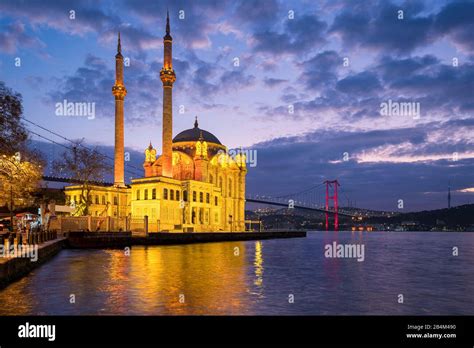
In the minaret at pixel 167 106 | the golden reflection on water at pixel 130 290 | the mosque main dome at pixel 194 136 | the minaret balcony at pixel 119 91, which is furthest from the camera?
the mosque main dome at pixel 194 136

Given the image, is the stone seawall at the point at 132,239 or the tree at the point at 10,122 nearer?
the tree at the point at 10,122

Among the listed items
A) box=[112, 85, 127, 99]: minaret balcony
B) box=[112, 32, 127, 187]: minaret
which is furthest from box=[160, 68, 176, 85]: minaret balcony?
box=[112, 32, 127, 187]: minaret

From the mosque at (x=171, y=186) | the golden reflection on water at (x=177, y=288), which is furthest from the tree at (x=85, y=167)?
the golden reflection on water at (x=177, y=288)

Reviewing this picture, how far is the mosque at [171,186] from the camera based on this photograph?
6166 centimetres

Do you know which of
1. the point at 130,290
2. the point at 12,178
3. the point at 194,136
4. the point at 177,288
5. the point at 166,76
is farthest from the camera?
the point at 194,136

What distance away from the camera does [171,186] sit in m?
62.7

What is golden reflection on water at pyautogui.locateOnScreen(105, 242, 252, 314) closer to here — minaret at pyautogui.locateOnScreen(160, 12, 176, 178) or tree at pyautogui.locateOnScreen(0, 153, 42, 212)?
tree at pyautogui.locateOnScreen(0, 153, 42, 212)

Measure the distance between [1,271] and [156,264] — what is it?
11407 mm

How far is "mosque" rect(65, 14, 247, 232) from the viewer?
6166 centimetres

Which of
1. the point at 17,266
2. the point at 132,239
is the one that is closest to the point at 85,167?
the point at 132,239

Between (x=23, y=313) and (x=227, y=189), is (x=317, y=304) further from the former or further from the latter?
(x=227, y=189)

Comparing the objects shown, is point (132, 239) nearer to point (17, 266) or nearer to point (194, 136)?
point (17, 266)

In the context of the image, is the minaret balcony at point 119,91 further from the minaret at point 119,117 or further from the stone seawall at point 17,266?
the stone seawall at point 17,266
